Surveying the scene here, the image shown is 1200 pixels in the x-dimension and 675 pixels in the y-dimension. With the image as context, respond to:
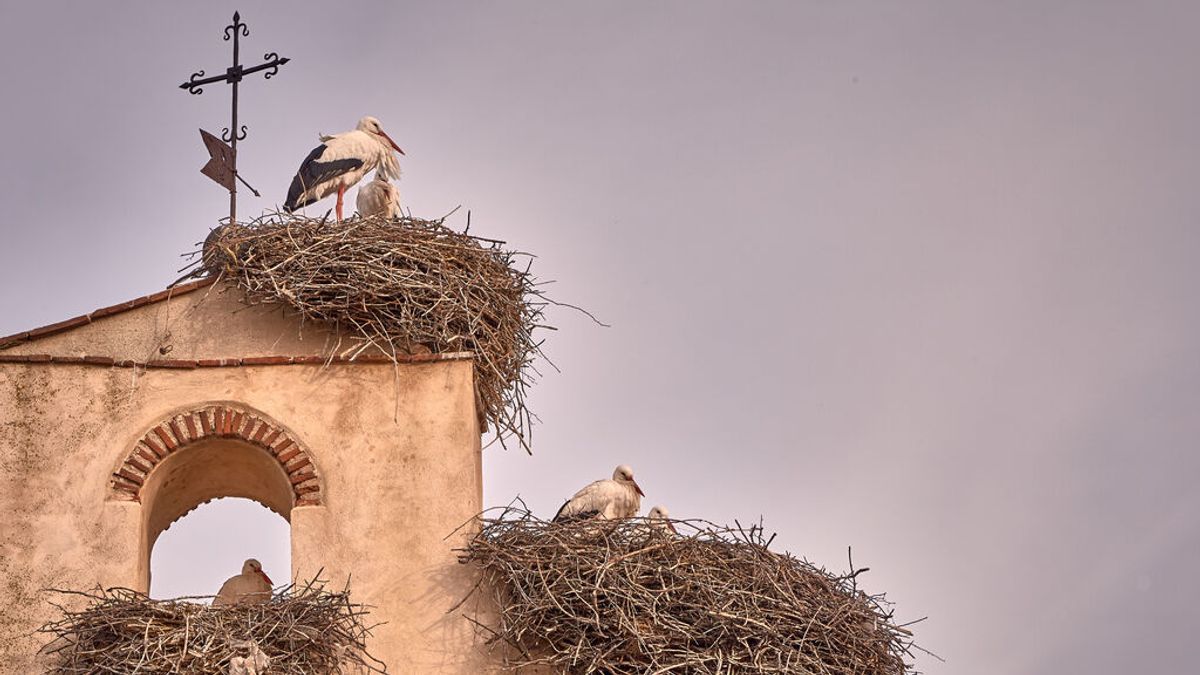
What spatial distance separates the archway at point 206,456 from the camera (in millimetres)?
12547

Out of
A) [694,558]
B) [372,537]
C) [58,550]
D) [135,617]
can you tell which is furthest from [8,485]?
[694,558]

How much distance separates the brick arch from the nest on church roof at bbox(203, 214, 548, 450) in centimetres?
79

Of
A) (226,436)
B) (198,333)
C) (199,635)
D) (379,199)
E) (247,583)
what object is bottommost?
(199,635)

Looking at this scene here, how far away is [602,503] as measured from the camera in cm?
1407

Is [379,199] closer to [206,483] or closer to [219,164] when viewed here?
[219,164]

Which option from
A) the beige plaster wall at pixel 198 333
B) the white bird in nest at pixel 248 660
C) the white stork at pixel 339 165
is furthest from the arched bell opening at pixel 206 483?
the white stork at pixel 339 165

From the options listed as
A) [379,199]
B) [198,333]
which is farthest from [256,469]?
[379,199]

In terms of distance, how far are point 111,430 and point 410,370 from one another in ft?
6.34

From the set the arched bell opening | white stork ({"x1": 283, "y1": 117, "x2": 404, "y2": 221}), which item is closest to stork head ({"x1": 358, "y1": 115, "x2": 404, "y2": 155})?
white stork ({"x1": 283, "y1": 117, "x2": 404, "y2": 221})

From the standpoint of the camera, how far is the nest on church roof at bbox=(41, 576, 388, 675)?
37.4 ft

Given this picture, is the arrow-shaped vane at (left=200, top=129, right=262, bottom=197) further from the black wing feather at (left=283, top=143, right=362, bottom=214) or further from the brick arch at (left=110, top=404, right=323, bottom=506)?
the brick arch at (left=110, top=404, right=323, bottom=506)

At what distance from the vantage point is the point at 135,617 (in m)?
11.6

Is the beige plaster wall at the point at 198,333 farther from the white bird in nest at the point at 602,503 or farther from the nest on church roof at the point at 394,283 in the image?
the white bird in nest at the point at 602,503

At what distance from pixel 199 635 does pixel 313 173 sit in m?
4.57
